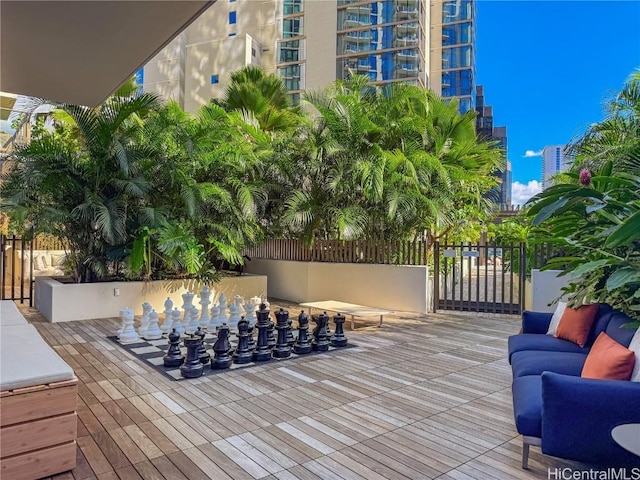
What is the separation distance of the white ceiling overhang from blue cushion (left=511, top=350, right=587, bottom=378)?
353 centimetres

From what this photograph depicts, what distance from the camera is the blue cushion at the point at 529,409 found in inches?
105

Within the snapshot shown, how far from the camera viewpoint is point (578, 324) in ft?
14.3

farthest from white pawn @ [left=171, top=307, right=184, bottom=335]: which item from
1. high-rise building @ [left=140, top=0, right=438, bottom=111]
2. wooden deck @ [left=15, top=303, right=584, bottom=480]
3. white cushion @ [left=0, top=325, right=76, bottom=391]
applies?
high-rise building @ [left=140, top=0, right=438, bottom=111]

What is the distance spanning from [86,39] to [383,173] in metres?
5.60

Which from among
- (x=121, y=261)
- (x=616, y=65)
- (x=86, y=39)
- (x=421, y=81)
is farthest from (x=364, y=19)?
(x=86, y=39)

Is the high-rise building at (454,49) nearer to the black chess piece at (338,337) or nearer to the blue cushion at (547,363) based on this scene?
the black chess piece at (338,337)

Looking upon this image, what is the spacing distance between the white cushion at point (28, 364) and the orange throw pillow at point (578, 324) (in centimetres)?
432

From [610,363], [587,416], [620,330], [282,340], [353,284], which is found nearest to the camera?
[587,416]

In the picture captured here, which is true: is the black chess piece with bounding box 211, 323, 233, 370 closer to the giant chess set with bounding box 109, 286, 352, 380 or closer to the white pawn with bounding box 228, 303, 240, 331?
the giant chess set with bounding box 109, 286, 352, 380

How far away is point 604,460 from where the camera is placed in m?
2.52

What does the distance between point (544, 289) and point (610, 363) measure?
532 cm

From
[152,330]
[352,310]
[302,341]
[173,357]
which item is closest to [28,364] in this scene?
[173,357]

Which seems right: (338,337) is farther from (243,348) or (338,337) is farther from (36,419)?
(36,419)

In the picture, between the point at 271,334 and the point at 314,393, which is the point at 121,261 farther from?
the point at 314,393
